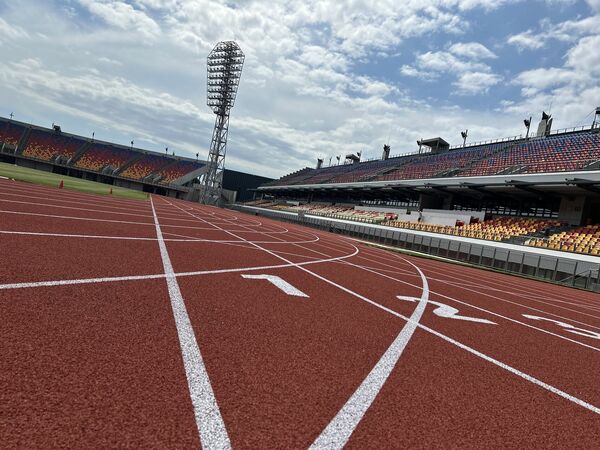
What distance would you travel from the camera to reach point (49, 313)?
146 inches

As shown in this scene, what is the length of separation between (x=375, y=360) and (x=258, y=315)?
1.67m

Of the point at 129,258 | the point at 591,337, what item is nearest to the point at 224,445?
the point at 129,258

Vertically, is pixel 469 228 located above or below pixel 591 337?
above

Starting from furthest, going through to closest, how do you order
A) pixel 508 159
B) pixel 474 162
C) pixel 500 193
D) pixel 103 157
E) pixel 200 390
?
pixel 103 157 → pixel 474 162 → pixel 508 159 → pixel 500 193 → pixel 200 390

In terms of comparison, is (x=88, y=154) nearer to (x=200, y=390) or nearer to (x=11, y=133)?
(x=11, y=133)

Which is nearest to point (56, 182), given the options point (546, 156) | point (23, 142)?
point (546, 156)

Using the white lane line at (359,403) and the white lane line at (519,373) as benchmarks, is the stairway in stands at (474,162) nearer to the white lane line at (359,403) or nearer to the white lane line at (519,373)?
the white lane line at (519,373)

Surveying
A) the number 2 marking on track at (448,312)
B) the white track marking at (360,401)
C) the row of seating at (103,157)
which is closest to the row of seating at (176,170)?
the row of seating at (103,157)

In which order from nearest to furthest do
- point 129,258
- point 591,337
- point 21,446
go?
point 21,446 → point 129,258 → point 591,337

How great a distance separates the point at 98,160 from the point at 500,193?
2775 inches

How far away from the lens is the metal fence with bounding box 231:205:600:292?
20.7m

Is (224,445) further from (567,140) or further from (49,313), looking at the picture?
(567,140)

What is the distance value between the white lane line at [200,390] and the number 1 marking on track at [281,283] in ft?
7.82

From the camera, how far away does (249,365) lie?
3.35 meters
